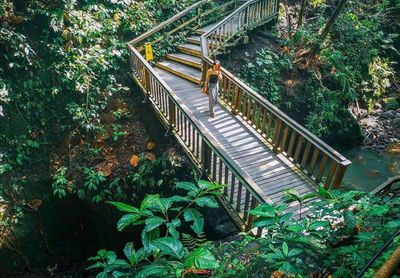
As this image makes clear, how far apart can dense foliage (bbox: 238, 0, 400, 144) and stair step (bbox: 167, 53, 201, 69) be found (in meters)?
1.93

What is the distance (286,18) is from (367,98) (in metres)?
5.56

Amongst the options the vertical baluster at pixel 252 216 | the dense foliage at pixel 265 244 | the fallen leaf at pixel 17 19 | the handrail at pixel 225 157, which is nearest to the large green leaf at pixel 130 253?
the dense foliage at pixel 265 244

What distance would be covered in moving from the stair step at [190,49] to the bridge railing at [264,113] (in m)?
0.63

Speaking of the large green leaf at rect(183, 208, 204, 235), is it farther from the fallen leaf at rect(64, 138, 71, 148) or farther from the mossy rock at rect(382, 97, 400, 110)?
the mossy rock at rect(382, 97, 400, 110)

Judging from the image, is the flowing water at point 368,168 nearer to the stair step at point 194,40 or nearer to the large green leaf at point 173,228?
the stair step at point 194,40

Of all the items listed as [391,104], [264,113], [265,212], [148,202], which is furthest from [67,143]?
[391,104]

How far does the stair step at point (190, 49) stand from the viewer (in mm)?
10371

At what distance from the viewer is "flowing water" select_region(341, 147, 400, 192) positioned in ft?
31.7

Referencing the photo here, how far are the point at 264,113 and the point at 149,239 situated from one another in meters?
5.11

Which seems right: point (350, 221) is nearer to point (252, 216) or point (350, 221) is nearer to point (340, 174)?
point (252, 216)

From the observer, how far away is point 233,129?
23.7 feet

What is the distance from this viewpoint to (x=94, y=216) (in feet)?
26.9

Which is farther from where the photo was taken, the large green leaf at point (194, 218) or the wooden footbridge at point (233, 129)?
the wooden footbridge at point (233, 129)

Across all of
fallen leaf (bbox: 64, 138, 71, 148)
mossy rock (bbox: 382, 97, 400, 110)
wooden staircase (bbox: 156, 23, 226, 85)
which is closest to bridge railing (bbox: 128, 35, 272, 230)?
wooden staircase (bbox: 156, 23, 226, 85)
